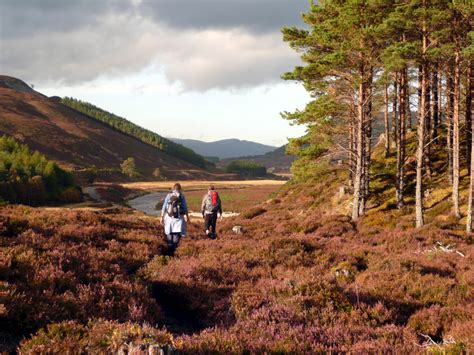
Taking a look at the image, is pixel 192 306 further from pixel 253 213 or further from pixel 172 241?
pixel 253 213

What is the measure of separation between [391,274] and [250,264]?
338cm

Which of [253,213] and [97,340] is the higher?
[97,340]

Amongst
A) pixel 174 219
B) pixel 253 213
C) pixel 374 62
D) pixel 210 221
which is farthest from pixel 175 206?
pixel 253 213

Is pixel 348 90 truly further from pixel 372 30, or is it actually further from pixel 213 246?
pixel 213 246

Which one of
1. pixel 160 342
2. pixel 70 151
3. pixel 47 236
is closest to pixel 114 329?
pixel 160 342

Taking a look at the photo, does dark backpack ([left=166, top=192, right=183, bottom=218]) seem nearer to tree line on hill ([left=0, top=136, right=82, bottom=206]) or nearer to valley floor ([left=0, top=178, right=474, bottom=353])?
valley floor ([left=0, top=178, right=474, bottom=353])

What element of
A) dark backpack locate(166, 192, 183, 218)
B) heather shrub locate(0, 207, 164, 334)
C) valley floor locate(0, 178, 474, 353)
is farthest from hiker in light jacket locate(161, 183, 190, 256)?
heather shrub locate(0, 207, 164, 334)

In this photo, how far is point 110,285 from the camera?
663 centimetres

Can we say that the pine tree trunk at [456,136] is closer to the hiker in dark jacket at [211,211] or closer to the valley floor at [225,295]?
the valley floor at [225,295]

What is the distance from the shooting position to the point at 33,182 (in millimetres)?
76000

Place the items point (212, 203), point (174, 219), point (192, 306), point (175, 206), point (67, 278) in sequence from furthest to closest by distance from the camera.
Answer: point (212, 203) < point (175, 206) < point (174, 219) < point (192, 306) < point (67, 278)

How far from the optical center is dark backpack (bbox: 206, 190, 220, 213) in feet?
48.3

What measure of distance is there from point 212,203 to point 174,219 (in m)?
3.64

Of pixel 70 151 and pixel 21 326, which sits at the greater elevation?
pixel 70 151
